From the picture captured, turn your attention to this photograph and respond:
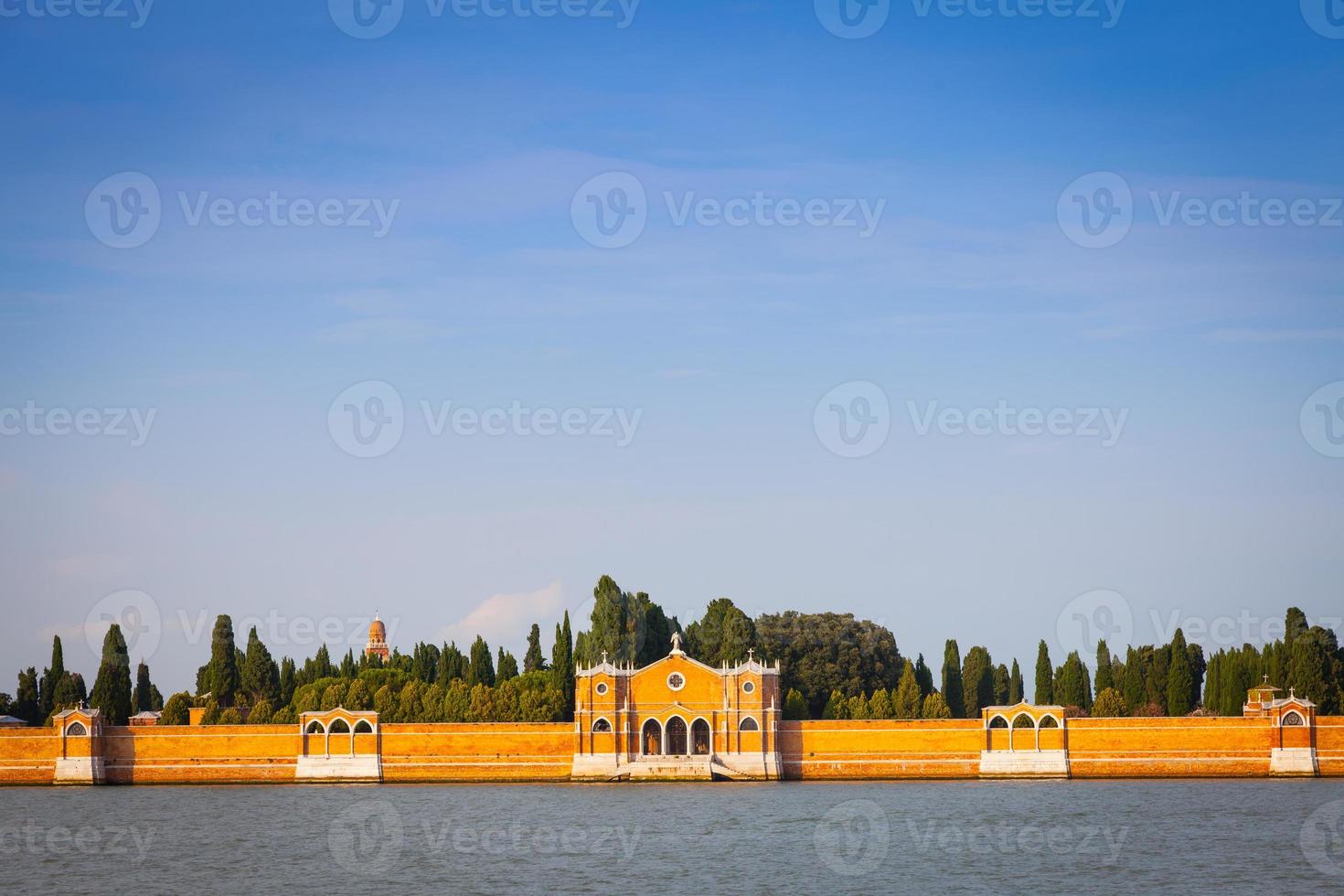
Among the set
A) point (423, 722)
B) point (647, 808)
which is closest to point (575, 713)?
point (423, 722)

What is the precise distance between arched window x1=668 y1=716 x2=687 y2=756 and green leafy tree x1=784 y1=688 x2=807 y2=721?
5765 millimetres

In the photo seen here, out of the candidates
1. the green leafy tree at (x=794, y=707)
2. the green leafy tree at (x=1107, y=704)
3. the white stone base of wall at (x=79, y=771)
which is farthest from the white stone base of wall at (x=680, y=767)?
the white stone base of wall at (x=79, y=771)

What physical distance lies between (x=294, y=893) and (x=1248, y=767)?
33.4m

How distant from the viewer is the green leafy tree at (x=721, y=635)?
70188 mm

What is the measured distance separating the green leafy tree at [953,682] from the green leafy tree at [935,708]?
6612 mm

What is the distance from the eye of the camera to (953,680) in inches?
2923

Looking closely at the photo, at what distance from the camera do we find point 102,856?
1593 inches

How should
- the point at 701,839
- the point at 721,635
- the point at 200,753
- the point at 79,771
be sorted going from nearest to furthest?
1. the point at 701,839
2. the point at 79,771
3. the point at 200,753
4. the point at 721,635

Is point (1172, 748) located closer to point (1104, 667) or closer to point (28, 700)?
point (1104, 667)

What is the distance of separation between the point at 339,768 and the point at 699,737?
11.8 meters

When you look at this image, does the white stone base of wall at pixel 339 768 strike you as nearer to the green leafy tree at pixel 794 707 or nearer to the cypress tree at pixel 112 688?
the cypress tree at pixel 112 688

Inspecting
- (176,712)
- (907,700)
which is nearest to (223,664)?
(176,712)

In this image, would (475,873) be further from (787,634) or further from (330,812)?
(787,634)

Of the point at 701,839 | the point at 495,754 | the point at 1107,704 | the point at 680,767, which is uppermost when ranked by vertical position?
the point at 1107,704
